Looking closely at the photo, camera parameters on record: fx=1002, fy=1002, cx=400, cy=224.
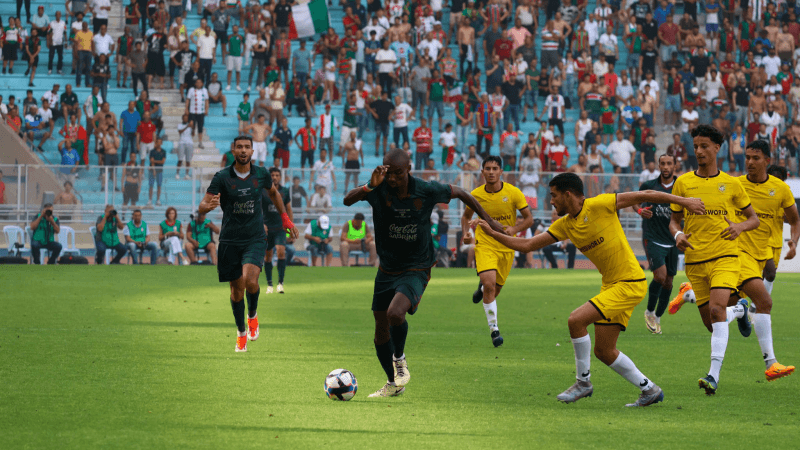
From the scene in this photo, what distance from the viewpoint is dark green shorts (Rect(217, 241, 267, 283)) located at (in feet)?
36.7

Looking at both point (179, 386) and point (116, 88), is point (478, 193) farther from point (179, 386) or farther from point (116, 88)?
point (116, 88)

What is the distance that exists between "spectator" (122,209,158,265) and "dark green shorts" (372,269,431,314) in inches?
775

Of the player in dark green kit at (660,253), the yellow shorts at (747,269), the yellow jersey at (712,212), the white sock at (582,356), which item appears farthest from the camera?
the player in dark green kit at (660,253)

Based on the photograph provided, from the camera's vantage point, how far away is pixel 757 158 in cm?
1029

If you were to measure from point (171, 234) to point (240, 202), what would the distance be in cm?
1641

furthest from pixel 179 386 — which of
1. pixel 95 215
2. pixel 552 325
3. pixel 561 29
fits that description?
pixel 561 29

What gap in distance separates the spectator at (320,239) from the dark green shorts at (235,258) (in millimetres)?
16670

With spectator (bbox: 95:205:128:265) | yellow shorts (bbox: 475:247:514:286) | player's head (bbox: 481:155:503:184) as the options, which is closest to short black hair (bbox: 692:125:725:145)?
player's head (bbox: 481:155:503:184)

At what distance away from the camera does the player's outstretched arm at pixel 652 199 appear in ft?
25.0

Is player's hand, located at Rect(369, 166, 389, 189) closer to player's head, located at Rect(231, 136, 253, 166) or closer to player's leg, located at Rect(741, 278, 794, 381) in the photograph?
player's head, located at Rect(231, 136, 253, 166)

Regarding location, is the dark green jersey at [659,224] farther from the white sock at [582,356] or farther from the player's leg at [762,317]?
the white sock at [582,356]

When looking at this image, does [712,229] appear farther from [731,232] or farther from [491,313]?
[491,313]

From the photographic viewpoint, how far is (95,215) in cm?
2658

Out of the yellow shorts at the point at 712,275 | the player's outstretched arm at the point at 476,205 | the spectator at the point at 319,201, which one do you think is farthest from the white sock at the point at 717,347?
the spectator at the point at 319,201
